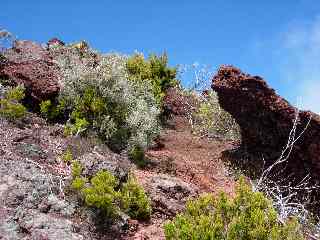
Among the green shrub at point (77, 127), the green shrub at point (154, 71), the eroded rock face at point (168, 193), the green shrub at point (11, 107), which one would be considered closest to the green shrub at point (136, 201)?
the eroded rock face at point (168, 193)

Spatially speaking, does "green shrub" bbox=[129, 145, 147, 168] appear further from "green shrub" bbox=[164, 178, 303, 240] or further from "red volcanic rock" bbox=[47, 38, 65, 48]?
"red volcanic rock" bbox=[47, 38, 65, 48]

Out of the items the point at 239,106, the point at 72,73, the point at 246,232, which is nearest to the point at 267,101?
the point at 239,106

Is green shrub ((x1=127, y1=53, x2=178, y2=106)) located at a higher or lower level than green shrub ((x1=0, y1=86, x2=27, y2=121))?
higher

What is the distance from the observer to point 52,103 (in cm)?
1317

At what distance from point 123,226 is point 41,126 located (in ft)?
11.8

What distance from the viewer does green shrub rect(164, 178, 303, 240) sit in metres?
7.95

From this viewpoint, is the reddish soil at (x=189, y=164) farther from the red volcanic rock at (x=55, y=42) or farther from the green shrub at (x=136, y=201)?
the red volcanic rock at (x=55, y=42)

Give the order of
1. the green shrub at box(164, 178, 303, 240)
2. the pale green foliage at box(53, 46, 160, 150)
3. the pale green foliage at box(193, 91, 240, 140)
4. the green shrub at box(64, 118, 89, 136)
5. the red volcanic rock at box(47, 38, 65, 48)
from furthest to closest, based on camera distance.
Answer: the red volcanic rock at box(47, 38, 65, 48), the pale green foliage at box(193, 91, 240, 140), the pale green foliage at box(53, 46, 160, 150), the green shrub at box(64, 118, 89, 136), the green shrub at box(164, 178, 303, 240)

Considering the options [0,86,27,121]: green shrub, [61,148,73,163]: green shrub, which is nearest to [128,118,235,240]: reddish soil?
[61,148,73,163]: green shrub

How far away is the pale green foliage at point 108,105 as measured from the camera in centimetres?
1271

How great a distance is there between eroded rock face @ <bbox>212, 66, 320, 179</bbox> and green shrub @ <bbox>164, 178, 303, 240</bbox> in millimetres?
4418

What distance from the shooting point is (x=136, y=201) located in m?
9.69

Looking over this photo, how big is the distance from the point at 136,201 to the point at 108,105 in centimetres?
399

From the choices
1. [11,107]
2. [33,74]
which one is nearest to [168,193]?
[11,107]
